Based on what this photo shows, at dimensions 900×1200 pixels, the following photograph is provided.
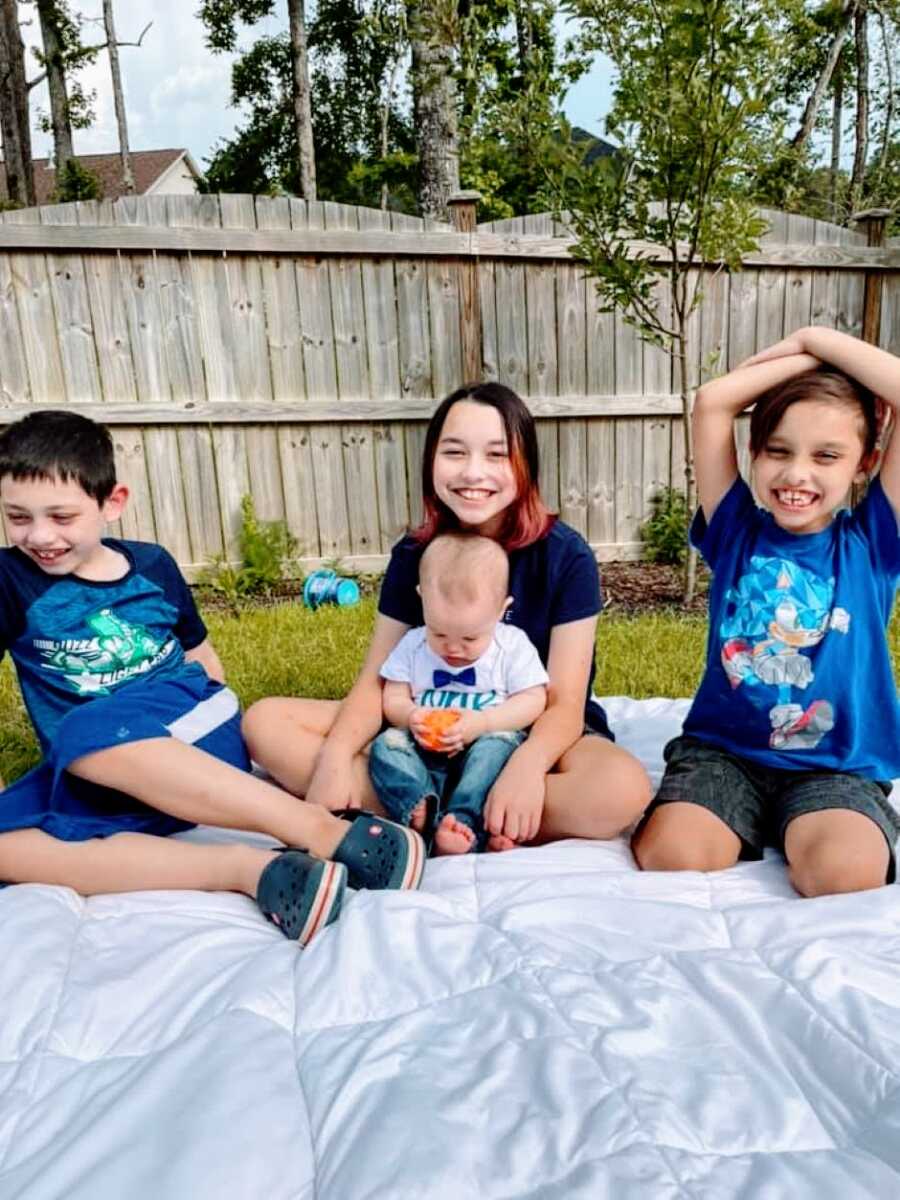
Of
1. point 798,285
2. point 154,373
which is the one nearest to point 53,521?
point 154,373

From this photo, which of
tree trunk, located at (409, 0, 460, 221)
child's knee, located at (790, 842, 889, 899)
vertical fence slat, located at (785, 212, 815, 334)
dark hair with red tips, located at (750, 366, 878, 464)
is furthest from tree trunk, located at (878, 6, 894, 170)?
child's knee, located at (790, 842, 889, 899)

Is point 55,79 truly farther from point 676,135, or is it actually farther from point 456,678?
point 456,678

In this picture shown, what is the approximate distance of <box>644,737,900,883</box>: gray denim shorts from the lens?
1769mm

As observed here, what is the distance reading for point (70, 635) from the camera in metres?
1.90

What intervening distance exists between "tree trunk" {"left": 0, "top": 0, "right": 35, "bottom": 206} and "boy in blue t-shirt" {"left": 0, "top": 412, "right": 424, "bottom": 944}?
40.5 ft

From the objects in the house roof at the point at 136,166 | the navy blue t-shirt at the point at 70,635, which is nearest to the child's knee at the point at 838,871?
the navy blue t-shirt at the point at 70,635

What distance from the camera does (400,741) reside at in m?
2.02

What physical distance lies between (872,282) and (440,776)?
5.09 m

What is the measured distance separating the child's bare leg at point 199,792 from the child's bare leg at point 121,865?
67 mm

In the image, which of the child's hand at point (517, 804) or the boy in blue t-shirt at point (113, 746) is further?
the child's hand at point (517, 804)

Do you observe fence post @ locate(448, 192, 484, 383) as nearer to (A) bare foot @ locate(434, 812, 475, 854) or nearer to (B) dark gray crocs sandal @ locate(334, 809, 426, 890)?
(A) bare foot @ locate(434, 812, 475, 854)

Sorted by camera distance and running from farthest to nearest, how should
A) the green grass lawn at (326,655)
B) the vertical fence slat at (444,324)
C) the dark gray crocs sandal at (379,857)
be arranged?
the vertical fence slat at (444,324)
the green grass lawn at (326,655)
the dark gray crocs sandal at (379,857)

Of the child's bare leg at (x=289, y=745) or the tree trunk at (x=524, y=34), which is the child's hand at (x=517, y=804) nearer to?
the child's bare leg at (x=289, y=745)

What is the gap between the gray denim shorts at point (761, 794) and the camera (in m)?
1.77
